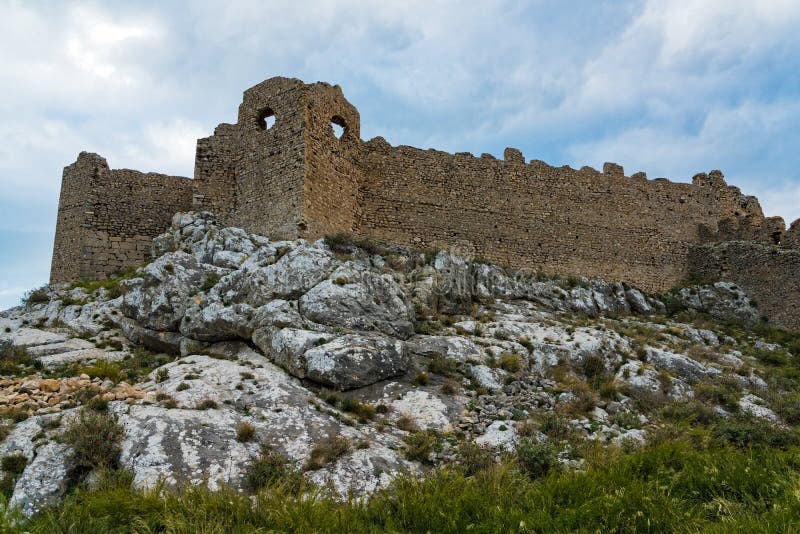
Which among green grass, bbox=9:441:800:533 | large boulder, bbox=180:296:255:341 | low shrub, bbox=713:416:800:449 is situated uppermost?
large boulder, bbox=180:296:255:341

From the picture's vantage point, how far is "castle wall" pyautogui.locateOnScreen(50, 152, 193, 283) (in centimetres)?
1916

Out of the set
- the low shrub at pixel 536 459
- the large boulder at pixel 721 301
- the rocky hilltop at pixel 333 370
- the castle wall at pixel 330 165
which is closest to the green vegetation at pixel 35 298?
the rocky hilltop at pixel 333 370

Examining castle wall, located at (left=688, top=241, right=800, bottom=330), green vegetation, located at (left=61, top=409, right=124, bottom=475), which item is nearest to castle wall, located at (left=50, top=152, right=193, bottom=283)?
green vegetation, located at (left=61, top=409, right=124, bottom=475)

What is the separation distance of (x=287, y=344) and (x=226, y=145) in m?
9.81

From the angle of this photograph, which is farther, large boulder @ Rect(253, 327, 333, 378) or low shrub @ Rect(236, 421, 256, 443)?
large boulder @ Rect(253, 327, 333, 378)

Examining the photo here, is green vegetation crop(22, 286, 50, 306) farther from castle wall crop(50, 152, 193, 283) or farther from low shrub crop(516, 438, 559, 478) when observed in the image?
low shrub crop(516, 438, 559, 478)

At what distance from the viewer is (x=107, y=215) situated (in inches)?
770

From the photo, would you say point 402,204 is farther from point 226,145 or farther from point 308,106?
point 226,145

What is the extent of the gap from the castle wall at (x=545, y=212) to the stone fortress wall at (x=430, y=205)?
0.15ft

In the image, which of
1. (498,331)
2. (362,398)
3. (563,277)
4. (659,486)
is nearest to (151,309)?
(362,398)

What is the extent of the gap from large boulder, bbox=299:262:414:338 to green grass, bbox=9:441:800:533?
19.0ft

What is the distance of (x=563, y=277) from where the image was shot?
71.4ft

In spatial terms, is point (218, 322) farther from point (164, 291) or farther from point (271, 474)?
point (271, 474)

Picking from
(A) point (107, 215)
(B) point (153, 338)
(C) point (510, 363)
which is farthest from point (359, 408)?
(A) point (107, 215)
